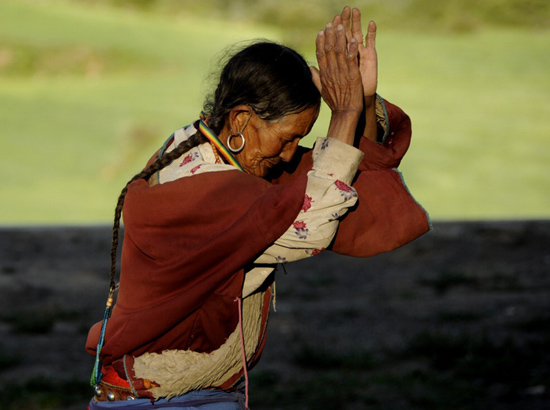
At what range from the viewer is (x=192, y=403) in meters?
2.08

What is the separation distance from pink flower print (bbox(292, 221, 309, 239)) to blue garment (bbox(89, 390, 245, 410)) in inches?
21.4

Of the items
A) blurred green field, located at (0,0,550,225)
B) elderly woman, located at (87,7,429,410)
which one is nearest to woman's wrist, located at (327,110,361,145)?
elderly woman, located at (87,7,429,410)

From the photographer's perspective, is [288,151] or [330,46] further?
[288,151]

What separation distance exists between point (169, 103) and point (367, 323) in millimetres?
8922

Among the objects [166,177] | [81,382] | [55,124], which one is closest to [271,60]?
[166,177]

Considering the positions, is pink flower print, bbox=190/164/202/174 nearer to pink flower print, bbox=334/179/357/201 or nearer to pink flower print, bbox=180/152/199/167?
pink flower print, bbox=180/152/199/167

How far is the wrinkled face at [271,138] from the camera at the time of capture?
1.98 meters

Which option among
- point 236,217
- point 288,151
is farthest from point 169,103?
point 236,217

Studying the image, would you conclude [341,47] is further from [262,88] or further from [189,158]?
[189,158]

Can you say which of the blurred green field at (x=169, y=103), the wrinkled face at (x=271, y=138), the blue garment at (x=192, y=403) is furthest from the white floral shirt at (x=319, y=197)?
the blurred green field at (x=169, y=103)

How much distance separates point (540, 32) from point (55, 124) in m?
9.18

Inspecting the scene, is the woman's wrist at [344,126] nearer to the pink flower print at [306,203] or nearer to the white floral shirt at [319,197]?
the white floral shirt at [319,197]

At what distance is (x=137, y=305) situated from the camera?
200 centimetres

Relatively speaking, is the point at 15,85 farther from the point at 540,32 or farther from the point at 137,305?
the point at 137,305
